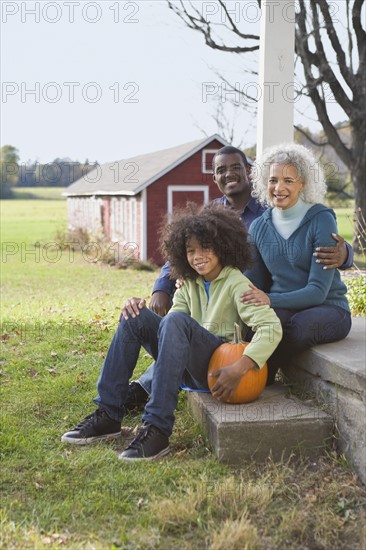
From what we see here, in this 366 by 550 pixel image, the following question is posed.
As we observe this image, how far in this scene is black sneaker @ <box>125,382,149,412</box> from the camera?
4.48 m

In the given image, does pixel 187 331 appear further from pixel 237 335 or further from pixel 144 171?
pixel 144 171

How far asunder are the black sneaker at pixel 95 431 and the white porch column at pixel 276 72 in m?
2.98

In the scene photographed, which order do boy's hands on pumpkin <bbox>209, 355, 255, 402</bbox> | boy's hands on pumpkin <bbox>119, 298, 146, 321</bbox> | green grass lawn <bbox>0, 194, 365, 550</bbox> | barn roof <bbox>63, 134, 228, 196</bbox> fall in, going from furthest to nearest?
barn roof <bbox>63, 134, 228, 196</bbox>, boy's hands on pumpkin <bbox>119, 298, 146, 321</bbox>, boy's hands on pumpkin <bbox>209, 355, 255, 402</bbox>, green grass lawn <bbox>0, 194, 365, 550</bbox>

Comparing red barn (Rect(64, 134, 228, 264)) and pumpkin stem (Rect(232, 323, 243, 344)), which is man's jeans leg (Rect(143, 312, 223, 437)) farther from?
red barn (Rect(64, 134, 228, 264))

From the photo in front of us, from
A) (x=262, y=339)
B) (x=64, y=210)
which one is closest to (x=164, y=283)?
(x=262, y=339)

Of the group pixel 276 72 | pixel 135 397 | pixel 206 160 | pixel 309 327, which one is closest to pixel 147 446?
pixel 135 397

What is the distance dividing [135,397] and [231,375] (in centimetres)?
107

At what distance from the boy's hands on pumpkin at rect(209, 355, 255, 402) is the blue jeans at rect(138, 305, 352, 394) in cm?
38

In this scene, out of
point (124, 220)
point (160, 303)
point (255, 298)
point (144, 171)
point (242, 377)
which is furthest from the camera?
point (124, 220)

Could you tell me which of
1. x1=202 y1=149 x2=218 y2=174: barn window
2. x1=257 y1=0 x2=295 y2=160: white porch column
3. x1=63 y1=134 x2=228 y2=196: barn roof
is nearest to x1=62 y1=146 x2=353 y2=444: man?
x1=257 y1=0 x2=295 y2=160: white porch column

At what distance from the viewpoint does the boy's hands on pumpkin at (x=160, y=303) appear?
445cm

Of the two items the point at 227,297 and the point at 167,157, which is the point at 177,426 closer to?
the point at 227,297

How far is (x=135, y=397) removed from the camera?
4496 mm

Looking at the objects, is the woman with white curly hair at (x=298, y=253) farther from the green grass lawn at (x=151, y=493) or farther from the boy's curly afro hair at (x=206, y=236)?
the green grass lawn at (x=151, y=493)
